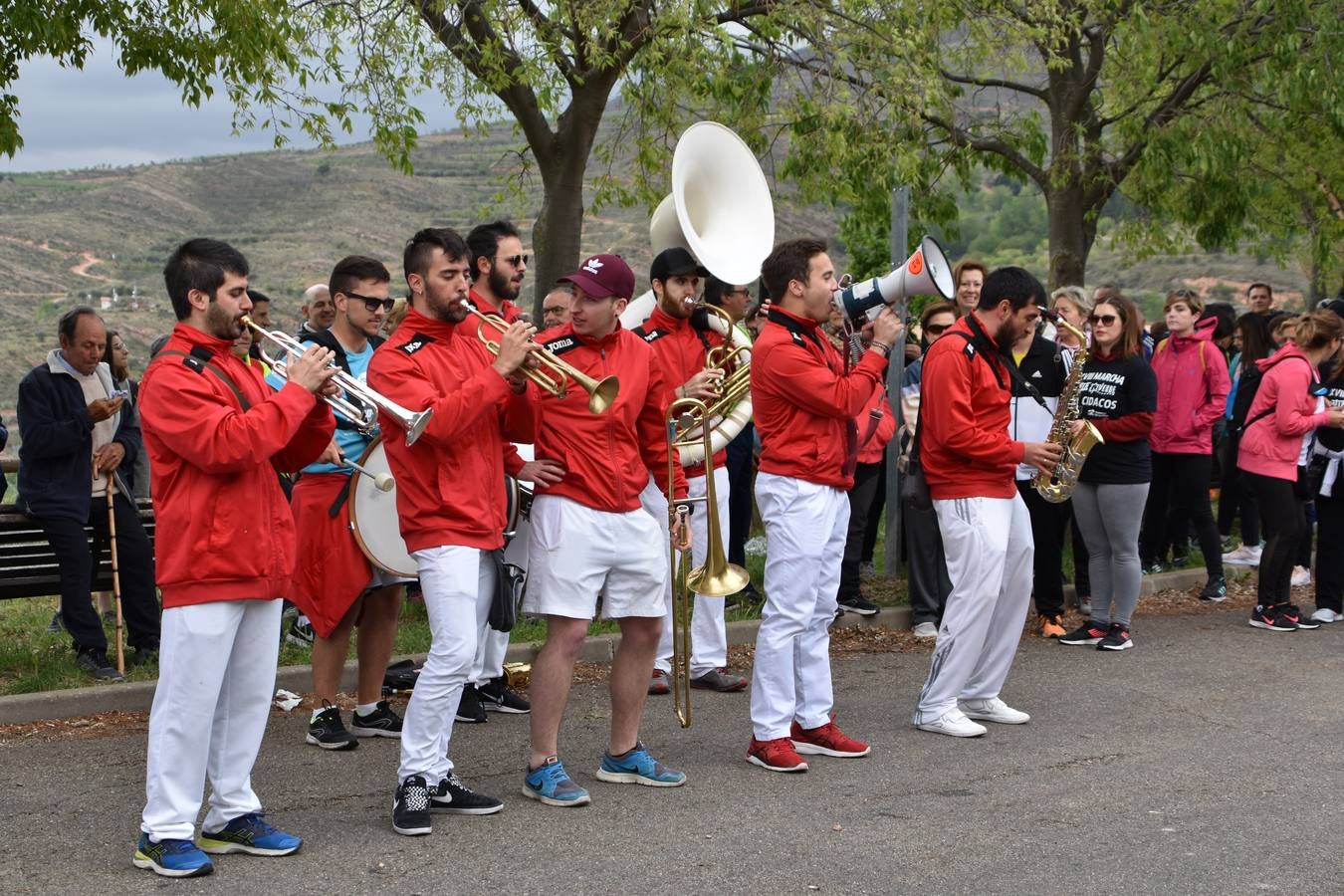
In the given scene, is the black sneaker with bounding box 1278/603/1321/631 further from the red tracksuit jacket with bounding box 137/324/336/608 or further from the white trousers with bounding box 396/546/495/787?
the red tracksuit jacket with bounding box 137/324/336/608

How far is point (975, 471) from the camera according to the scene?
22.4ft

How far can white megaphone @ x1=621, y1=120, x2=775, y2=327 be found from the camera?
7203mm

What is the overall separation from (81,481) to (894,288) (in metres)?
4.23

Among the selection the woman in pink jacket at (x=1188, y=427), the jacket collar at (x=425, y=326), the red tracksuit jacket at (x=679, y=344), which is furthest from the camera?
the woman in pink jacket at (x=1188, y=427)

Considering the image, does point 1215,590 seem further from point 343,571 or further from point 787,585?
point 343,571

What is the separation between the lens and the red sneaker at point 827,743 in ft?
21.3

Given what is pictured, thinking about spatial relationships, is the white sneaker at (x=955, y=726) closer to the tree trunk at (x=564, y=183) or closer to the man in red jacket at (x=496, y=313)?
the man in red jacket at (x=496, y=313)

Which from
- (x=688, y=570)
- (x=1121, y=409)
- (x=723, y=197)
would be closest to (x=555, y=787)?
(x=688, y=570)

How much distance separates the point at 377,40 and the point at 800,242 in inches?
262

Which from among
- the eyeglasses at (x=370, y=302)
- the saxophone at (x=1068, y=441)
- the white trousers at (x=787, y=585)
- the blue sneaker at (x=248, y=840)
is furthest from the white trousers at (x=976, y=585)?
the blue sneaker at (x=248, y=840)

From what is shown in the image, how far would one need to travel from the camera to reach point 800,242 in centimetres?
647

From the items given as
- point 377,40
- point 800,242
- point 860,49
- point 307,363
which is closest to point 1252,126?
point 860,49

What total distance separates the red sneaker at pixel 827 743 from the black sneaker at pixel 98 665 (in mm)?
3341

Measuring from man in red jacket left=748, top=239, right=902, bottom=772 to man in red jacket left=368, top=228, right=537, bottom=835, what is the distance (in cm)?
122
